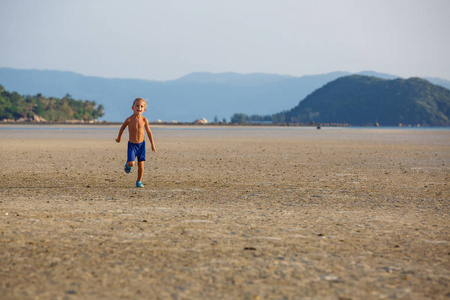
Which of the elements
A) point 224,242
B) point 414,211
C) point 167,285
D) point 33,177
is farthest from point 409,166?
point 167,285

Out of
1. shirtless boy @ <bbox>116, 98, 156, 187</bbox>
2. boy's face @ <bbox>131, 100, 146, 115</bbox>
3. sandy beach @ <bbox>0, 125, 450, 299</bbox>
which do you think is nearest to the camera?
sandy beach @ <bbox>0, 125, 450, 299</bbox>

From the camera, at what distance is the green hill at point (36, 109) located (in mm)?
164250

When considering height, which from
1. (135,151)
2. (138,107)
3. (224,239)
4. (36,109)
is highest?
(36,109)

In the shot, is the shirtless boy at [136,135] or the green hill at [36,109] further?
the green hill at [36,109]

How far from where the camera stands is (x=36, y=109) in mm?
176000

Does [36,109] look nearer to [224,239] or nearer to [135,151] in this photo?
[135,151]

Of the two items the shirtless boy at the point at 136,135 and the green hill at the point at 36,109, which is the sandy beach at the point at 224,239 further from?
the green hill at the point at 36,109

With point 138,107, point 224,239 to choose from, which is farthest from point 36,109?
point 224,239

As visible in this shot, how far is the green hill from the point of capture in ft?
539

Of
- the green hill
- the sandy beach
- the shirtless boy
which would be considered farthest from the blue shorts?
the green hill

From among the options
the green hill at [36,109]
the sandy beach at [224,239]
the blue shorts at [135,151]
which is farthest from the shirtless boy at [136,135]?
the green hill at [36,109]

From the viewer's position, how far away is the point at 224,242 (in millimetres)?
7074

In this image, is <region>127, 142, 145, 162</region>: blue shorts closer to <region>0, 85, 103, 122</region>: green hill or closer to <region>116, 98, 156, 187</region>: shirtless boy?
<region>116, 98, 156, 187</region>: shirtless boy

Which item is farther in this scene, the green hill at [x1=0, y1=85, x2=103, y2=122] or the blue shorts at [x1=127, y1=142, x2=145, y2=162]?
the green hill at [x1=0, y1=85, x2=103, y2=122]
